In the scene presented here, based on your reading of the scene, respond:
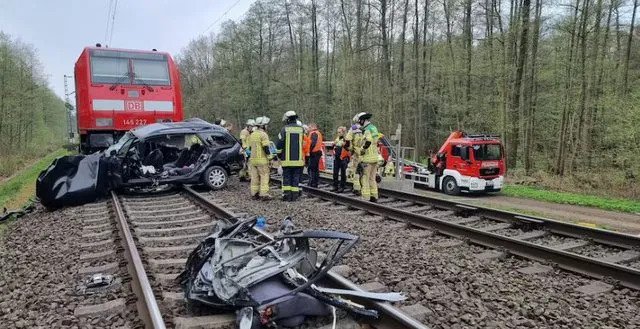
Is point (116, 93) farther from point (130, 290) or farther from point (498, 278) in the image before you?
point (498, 278)

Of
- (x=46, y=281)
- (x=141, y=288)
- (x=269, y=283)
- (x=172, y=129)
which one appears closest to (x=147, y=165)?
(x=172, y=129)

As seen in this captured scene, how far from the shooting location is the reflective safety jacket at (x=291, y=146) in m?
9.80

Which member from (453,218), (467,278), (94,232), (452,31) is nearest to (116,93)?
(94,232)

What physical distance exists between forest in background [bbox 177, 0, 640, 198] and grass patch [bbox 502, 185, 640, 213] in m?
1.91

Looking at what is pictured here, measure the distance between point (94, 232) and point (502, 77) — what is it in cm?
2038

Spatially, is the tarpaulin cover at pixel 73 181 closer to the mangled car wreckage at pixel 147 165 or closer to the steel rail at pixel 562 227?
the mangled car wreckage at pixel 147 165

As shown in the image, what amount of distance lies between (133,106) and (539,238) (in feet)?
34.9

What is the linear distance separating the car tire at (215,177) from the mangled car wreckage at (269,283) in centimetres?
715

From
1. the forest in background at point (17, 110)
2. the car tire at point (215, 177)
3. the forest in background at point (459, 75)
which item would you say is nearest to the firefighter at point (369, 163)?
the car tire at point (215, 177)

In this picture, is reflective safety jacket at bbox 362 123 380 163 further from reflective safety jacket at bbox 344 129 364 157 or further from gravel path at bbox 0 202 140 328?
gravel path at bbox 0 202 140 328

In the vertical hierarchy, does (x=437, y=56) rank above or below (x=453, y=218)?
above

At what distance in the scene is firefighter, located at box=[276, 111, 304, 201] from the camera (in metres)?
9.80

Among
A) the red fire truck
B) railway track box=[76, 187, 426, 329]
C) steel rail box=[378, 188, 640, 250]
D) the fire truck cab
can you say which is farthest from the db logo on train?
the fire truck cab

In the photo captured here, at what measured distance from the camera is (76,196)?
31.4ft
